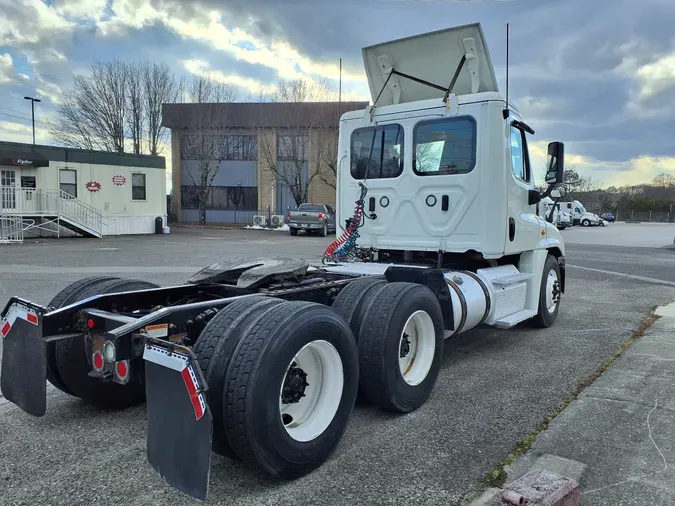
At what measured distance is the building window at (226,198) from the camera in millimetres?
39625

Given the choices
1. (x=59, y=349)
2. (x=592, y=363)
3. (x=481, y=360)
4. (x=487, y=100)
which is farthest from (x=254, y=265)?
(x=592, y=363)

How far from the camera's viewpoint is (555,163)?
627 cm

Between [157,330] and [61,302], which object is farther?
[61,302]

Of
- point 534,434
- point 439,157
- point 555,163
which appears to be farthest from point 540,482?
point 555,163

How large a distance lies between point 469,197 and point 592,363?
2118mm

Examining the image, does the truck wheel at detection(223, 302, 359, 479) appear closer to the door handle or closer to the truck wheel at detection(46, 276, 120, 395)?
the truck wheel at detection(46, 276, 120, 395)

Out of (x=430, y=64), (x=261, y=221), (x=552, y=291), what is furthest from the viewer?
(x=261, y=221)

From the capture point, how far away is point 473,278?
17.6ft

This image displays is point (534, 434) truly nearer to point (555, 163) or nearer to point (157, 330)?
point (157, 330)

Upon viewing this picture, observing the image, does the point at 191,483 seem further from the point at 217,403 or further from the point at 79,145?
the point at 79,145

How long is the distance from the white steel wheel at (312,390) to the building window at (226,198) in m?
36.9

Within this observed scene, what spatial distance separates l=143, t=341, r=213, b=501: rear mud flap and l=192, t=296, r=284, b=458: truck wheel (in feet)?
0.72

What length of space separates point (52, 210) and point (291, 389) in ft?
80.9

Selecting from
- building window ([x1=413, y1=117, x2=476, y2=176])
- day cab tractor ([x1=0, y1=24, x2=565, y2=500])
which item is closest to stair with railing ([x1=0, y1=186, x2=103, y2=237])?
day cab tractor ([x1=0, y1=24, x2=565, y2=500])
